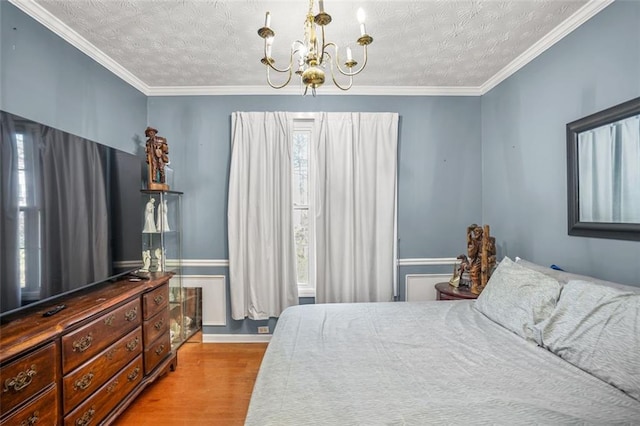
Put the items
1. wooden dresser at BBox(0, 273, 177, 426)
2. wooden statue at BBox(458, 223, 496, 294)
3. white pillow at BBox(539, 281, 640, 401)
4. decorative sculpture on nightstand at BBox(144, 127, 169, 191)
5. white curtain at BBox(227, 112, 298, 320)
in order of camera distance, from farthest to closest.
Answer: white curtain at BBox(227, 112, 298, 320)
decorative sculpture on nightstand at BBox(144, 127, 169, 191)
wooden statue at BBox(458, 223, 496, 294)
wooden dresser at BBox(0, 273, 177, 426)
white pillow at BBox(539, 281, 640, 401)

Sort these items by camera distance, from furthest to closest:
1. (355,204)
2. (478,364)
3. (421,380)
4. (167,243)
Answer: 1. (355,204)
2. (167,243)
3. (478,364)
4. (421,380)

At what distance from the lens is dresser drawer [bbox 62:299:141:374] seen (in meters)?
1.51

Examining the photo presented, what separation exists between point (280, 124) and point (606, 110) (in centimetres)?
253

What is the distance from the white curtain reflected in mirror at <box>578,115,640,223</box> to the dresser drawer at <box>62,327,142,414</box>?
3134 millimetres

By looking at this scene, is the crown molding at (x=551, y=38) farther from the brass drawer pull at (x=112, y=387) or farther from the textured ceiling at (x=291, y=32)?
the brass drawer pull at (x=112, y=387)

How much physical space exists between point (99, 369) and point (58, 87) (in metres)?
1.91

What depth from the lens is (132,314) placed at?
6.82 feet

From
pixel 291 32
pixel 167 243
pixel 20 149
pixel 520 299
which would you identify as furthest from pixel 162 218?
pixel 520 299

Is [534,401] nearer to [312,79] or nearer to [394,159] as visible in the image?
[312,79]

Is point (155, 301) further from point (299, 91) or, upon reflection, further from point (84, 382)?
point (299, 91)

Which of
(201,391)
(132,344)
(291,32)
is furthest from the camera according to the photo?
(201,391)

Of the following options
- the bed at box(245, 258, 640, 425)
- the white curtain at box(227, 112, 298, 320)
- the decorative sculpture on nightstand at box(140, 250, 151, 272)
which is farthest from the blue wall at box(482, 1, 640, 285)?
the decorative sculpture on nightstand at box(140, 250, 151, 272)

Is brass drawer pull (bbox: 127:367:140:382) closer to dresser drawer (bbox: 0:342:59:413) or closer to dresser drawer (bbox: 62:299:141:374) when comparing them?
dresser drawer (bbox: 62:299:141:374)

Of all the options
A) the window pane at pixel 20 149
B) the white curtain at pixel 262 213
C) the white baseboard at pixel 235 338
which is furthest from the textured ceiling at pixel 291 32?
the white baseboard at pixel 235 338
